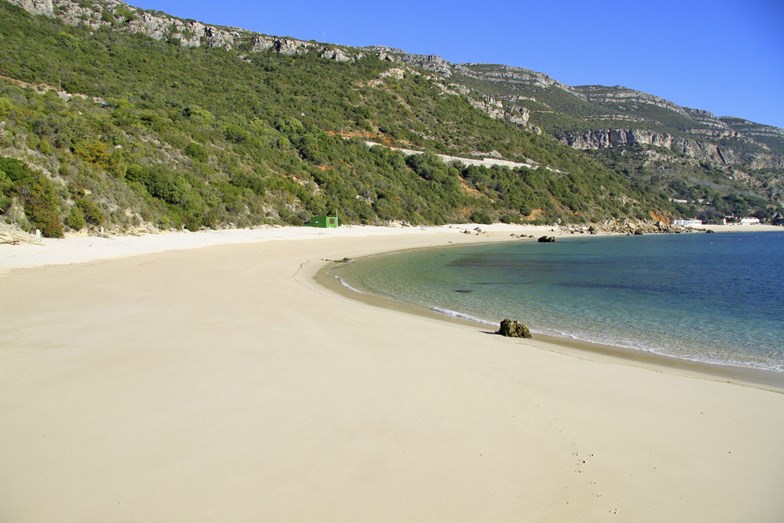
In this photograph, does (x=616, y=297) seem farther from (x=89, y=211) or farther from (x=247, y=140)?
(x=247, y=140)

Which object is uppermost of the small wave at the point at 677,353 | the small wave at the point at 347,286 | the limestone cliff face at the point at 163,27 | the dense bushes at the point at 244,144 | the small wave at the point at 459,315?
the limestone cliff face at the point at 163,27

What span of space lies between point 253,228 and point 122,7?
53417 millimetres

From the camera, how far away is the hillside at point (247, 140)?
82.3ft

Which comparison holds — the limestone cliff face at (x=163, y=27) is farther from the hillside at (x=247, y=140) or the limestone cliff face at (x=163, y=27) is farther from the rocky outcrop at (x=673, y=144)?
the rocky outcrop at (x=673, y=144)

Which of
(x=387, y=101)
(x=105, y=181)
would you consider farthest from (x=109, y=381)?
(x=387, y=101)

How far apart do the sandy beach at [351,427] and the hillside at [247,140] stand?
609 inches

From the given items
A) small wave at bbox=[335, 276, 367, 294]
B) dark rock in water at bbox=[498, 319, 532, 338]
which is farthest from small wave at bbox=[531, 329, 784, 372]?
small wave at bbox=[335, 276, 367, 294]

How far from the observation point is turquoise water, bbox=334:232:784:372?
10.3 metres

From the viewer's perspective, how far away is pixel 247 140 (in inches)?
1697

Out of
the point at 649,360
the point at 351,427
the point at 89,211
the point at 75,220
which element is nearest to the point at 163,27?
the point at 89,211

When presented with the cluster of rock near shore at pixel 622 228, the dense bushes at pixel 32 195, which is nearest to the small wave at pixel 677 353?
the dense bushes at pixel 32 195

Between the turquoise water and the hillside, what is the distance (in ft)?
40.8

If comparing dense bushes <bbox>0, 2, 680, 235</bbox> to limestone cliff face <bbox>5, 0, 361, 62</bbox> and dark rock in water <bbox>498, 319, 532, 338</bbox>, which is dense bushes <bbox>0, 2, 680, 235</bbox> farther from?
dark rock in water <bbox>498, 319, 532, 338</bbox>

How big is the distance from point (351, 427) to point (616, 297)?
13.0 m
